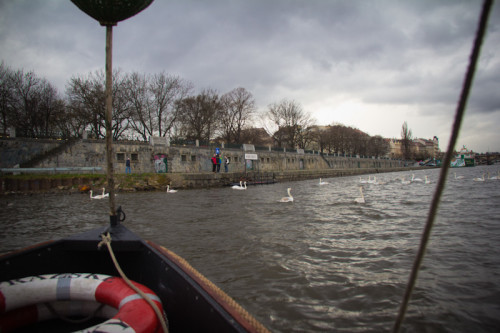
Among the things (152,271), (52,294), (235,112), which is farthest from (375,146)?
(52,294)

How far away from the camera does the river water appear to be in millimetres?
2873

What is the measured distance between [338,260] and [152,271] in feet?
10.4

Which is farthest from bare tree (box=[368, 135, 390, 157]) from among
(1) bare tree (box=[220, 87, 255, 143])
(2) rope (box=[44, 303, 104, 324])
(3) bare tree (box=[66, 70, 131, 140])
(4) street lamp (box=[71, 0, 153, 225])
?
(2) rope (box=[44, 303, 104, 324])

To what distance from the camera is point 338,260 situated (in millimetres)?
4410

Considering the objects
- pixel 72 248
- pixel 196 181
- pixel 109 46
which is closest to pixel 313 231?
pixel 72 248

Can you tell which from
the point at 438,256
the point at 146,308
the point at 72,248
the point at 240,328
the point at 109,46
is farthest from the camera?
the point at 438,256

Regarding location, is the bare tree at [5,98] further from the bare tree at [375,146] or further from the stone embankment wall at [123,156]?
the bare tree at [375,146]

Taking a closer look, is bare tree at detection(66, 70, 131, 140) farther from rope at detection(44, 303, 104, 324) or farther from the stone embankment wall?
rope at detection(44, 303, 104, 324)

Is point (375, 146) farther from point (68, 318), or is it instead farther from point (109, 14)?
point (68, 318)

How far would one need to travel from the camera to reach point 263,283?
12.1 ft

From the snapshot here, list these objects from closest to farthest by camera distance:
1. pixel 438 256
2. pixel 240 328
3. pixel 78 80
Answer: pixel 240 328 < pixel 438 256 < pixel 78 80

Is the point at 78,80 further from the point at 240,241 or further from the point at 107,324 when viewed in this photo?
the point at 107,324

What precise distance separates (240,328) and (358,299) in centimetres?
231

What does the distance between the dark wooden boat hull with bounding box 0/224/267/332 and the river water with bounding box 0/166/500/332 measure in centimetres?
118
